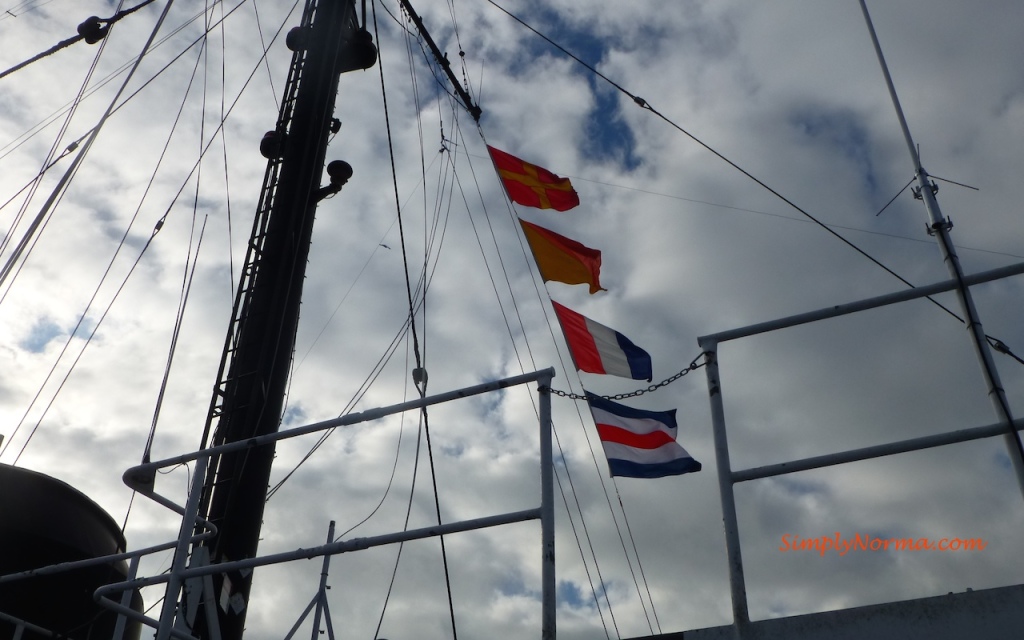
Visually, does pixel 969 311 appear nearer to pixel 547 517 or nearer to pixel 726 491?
pixel 726 491

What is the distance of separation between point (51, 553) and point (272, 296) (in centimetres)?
368

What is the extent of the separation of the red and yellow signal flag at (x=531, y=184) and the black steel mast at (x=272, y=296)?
2020 mm

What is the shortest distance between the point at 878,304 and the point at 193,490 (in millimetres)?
4308

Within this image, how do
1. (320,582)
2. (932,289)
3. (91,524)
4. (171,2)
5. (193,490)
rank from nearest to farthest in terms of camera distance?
1. (932,289)
2. (193,490)
3. (320,582)
4. (171,2)
5. (91,524)

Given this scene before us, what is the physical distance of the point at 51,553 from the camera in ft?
28.9

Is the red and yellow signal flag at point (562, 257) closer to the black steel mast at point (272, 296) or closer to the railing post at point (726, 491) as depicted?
the black steel mast at point (272, 296)

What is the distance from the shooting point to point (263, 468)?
712cm

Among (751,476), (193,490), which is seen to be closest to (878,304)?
(751,476)

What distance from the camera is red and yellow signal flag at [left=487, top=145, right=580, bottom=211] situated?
10.4m

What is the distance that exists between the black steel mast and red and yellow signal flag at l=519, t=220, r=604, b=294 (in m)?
2.16

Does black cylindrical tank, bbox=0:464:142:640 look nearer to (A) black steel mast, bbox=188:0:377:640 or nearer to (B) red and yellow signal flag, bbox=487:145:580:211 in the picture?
(A) black steel mast, bbox=188:0:377:640

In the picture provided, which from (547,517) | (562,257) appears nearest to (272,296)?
(562,257)

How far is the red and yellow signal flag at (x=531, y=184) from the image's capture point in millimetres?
10375

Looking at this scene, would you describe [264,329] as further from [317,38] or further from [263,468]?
[317,38]
